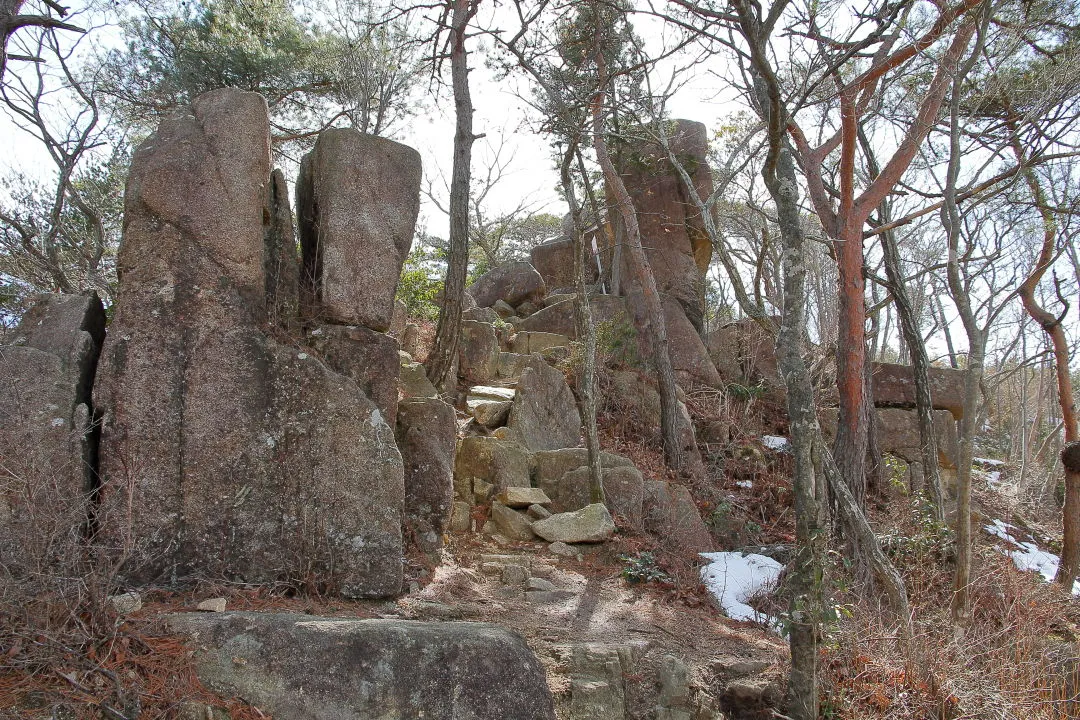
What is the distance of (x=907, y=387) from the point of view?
1273 cm

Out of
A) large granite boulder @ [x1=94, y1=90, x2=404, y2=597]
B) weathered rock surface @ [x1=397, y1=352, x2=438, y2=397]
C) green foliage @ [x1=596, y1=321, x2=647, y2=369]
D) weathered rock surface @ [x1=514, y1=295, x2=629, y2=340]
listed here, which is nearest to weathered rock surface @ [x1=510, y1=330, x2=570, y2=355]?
green foliage @ [x1=596, y1=321, x2=647, y2=369]

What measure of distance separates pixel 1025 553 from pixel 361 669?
10.3 meters

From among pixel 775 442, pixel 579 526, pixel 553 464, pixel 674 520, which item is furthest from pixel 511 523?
pixel 775 442

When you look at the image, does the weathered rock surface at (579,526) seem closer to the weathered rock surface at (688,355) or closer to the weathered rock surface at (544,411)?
the weathered rock surface at (544,411)

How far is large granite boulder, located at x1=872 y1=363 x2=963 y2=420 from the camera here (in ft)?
41.7

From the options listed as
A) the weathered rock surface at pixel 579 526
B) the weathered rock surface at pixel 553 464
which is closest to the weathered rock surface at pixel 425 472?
the weathered rock surface at pixel 579 526

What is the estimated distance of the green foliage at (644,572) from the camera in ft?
23.3

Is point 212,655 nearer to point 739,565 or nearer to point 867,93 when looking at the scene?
point 739,565

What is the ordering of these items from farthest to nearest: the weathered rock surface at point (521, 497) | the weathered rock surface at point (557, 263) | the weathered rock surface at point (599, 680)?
1. the weathered rock surface at point (557, 263)
2. the weathered rock surface at point (521, 497)
3. the weathered rock surface at point (599, 680)

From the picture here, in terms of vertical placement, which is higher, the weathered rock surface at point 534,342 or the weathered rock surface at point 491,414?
the weathered rock surface at point 534,342

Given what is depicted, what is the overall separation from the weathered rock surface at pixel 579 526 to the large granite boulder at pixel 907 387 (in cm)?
693

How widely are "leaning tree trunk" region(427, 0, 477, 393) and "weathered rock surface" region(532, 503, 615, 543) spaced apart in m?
2.13

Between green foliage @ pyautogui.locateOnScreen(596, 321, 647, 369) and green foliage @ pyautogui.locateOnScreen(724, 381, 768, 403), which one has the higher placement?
green foliage @ pyautogui.locateOnScreen(596, 321, 647, 369)

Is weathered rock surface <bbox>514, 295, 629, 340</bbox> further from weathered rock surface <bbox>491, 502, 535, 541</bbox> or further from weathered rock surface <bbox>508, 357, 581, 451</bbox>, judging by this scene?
weathered rock surface <bbox>491, 502, 535, 541</bbox>
